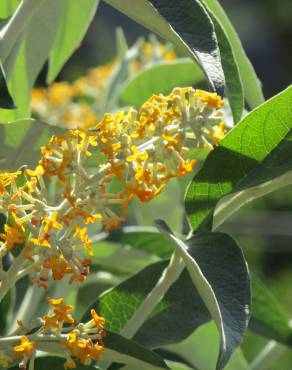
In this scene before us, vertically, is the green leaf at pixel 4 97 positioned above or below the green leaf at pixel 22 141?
above

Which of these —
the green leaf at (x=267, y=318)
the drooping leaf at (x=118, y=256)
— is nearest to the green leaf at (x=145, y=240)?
the drooping leaf at (x=118, y=256)

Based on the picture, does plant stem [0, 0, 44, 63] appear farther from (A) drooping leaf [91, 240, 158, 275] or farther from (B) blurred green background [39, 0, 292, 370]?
(B) blurred green background [39, 0, 292, 370]

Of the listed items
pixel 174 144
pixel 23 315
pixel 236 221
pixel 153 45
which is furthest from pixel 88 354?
pixel 236 221

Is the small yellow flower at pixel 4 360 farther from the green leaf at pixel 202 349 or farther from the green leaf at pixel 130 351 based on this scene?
the green leaf at pixel 202 349

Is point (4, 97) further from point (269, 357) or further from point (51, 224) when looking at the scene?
point (269, 357)

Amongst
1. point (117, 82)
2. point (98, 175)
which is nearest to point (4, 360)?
point (98, 175)

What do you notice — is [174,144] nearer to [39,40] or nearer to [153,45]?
[39,40]
